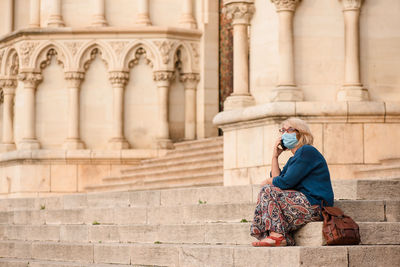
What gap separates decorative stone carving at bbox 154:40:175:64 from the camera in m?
21.4

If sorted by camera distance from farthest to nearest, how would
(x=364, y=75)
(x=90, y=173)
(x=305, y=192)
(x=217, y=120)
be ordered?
1. (x=90, y=173)
2. (x=217, y=120)
3. (x=364, y=75)
4. (x=305, y=192)

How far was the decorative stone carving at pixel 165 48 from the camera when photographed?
21406 mm

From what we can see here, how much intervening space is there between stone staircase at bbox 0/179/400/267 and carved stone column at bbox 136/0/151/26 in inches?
266

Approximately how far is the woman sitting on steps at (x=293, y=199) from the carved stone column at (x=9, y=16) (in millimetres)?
15432

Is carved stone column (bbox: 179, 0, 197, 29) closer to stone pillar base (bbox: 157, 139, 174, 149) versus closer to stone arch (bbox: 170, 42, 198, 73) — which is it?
stone arch (bbox: 170, 42, 198, 73)

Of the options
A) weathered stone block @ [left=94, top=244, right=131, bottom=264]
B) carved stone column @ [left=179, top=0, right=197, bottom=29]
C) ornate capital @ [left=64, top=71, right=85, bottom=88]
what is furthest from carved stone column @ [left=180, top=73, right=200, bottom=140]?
weathered stone block @ [left=94, top=244, right=131, bottom=264]

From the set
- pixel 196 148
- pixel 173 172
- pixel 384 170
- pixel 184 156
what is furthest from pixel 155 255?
pixel 196 148

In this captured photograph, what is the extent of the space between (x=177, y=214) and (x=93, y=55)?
405 inches

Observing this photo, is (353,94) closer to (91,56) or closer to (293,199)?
(293,199)

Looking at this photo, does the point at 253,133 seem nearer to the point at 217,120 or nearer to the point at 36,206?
the point at 217,120

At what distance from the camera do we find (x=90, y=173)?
70.1ft

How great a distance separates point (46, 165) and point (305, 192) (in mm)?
12907

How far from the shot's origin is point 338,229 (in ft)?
29.3

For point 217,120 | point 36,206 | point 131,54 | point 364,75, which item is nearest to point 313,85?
point 364,75
